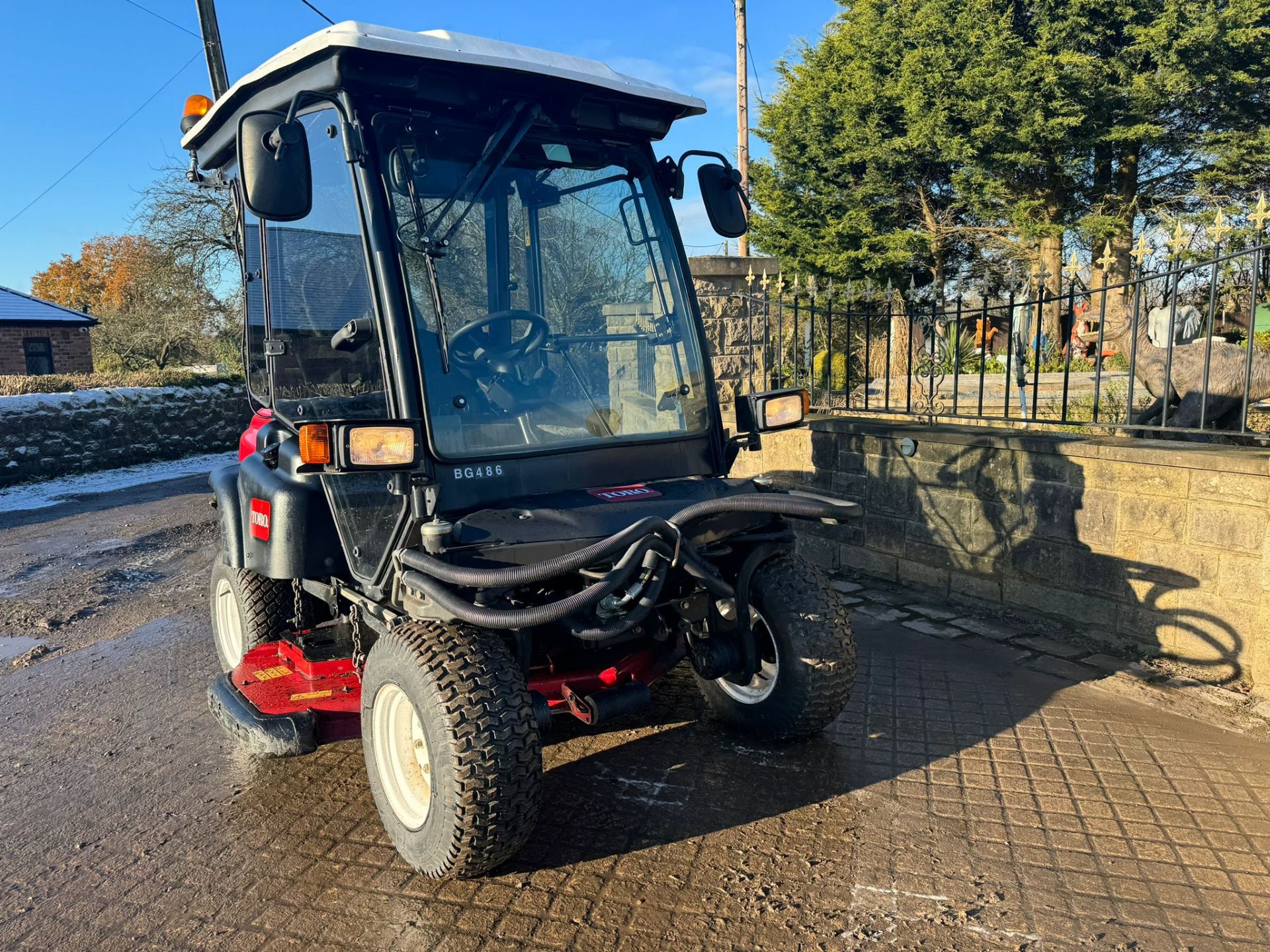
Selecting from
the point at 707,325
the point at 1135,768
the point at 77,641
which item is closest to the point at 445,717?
the point at 1135,768

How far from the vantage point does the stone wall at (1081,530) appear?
4.32m

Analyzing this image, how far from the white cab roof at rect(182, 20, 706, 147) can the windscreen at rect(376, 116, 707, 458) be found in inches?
10.2

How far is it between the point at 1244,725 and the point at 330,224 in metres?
4.36

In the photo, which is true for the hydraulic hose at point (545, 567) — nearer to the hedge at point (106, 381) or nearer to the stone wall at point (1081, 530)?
the stone wall at point (1081, 530)

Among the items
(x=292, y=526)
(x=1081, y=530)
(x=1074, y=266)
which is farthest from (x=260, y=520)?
(x=1074, y=266)

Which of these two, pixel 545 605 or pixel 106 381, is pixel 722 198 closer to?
pixel 545 605

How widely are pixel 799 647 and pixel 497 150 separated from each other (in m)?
2.14

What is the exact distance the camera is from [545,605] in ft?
8.88

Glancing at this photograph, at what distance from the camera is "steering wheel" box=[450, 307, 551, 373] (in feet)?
10.5

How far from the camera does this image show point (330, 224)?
337cm

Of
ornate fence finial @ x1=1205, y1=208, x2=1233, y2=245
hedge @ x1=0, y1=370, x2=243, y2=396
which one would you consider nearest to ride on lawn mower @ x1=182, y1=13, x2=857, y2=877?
ornate fence finial @ x1=1205, y1=208, x2=1233, y2=245

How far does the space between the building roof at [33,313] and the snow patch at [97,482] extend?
1381 centimetres

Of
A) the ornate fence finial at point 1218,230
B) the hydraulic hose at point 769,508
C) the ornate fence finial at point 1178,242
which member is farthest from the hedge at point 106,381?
the ornate fence finial at point 1218,230

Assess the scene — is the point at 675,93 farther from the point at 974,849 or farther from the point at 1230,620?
the point at 1230,620
